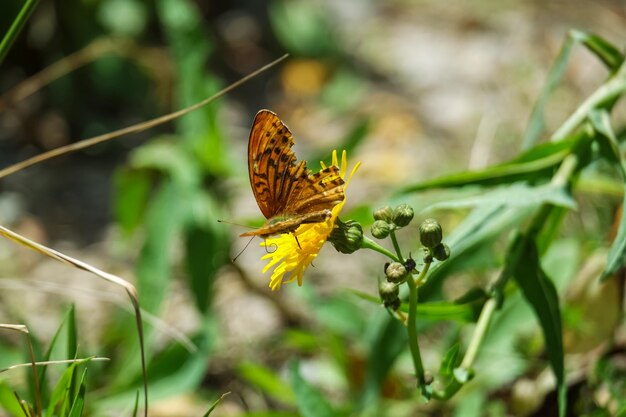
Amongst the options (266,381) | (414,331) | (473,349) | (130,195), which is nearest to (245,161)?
(130,195)

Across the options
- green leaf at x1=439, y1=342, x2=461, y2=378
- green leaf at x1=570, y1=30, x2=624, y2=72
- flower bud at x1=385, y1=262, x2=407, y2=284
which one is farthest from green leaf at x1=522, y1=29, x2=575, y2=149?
flower bud at x1=385, y1=262, x2=407, y2=284

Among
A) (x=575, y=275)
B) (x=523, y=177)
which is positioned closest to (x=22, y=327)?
(x=523, y=177)

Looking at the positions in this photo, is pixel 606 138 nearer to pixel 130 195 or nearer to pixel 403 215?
pixel 403 215

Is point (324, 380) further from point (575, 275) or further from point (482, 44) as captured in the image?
point (482, 44)

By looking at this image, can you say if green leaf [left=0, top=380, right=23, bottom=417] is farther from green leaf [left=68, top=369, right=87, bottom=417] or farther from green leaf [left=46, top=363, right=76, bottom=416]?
green leaf [left=68, top=369, right=87, bottom=417]

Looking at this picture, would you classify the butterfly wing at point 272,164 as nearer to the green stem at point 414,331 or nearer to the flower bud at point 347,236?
the flower bud at point 347,236

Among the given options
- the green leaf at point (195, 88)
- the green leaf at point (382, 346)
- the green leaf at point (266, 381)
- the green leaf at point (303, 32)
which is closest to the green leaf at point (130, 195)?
the green leaf at point (195, 88)
